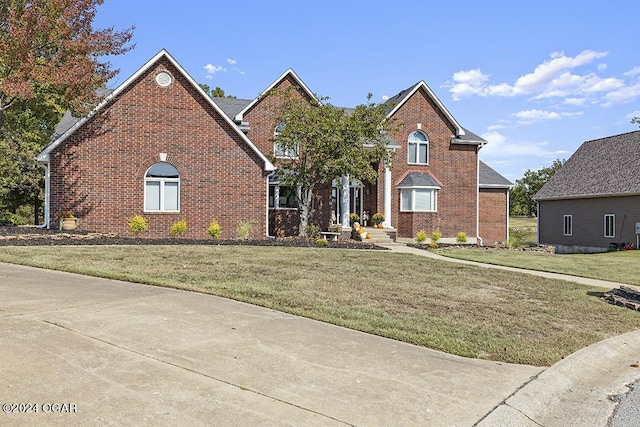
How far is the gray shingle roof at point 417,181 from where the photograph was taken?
2603 cm

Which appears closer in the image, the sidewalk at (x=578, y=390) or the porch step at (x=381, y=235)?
the sidewalk at (x=578, y=390)

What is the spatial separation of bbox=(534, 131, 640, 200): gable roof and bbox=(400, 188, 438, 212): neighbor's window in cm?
1158

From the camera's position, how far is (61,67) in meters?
16.8

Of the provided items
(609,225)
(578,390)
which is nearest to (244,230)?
(578,390)

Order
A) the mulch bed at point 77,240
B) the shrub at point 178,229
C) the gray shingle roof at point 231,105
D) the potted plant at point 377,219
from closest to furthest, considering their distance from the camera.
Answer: the mulch bed at point 77,240 → the shrub at point 178,229 → the gray shingle roof at point 231,105 → the potted plant at point 377,219

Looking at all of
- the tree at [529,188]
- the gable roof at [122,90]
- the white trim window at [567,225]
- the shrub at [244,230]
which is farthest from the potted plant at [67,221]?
the tree at [529,188]

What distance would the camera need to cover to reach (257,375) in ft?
15.0

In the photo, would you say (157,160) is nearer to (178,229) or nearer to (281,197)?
(178,229)

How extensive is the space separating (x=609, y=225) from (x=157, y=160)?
26.3 m

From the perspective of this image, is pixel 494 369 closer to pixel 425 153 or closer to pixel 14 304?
pixel 14 304

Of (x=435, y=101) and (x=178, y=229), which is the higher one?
(x=435, y=101)

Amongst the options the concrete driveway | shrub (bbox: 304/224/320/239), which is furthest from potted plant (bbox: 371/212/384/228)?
the concrete driveway

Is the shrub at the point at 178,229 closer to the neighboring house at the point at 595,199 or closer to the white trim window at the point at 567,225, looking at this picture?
the neighboring house at the point at 595,199

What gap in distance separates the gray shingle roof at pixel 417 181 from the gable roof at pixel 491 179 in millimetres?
4014
